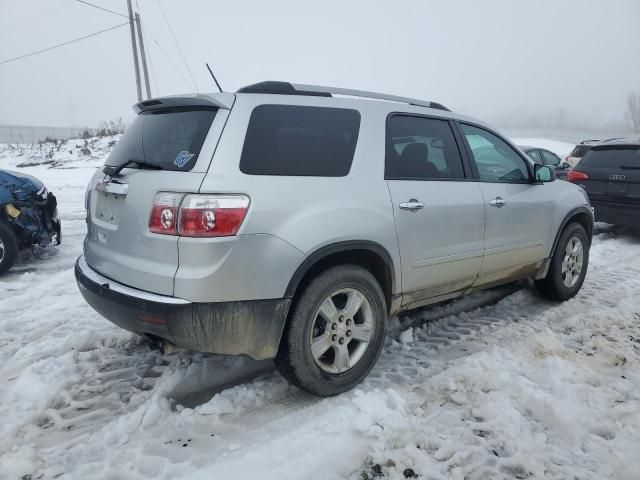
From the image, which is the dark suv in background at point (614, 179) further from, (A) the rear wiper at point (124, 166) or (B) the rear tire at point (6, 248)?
(B) the rear tire at point (6, 248)

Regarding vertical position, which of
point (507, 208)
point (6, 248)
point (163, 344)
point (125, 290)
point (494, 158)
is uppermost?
point (494, 158)

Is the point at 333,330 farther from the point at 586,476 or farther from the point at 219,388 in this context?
the point at 586,476

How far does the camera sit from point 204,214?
87.8 inches

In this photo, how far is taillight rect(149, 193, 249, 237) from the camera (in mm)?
2232

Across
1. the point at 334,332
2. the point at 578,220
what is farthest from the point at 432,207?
the point at 578,220

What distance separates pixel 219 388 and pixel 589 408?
2290 mm

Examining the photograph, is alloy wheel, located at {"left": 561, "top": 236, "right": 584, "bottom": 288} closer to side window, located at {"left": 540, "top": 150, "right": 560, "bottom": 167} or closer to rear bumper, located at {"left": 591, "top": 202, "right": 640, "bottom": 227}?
rear bumper, located at {"left": 591, "top": 202, "right": 640, "bottom": 227}

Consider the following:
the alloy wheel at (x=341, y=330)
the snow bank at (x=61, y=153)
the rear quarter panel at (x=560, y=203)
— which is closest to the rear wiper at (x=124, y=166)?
the alloy wheel at (x=341, y=330)

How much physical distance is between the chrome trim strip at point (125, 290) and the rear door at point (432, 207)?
1467mm

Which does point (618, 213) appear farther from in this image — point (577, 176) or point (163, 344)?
point (163, 344)

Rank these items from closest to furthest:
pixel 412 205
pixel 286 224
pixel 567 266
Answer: pixel 286 224, pixel 412 205, pixel 567 266

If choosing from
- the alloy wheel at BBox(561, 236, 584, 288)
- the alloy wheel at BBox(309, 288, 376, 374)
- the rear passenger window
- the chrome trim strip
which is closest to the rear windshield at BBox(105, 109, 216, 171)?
the rear passenger window

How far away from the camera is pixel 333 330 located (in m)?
2.74

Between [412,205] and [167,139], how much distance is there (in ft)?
5.26
